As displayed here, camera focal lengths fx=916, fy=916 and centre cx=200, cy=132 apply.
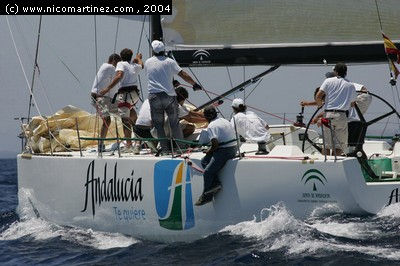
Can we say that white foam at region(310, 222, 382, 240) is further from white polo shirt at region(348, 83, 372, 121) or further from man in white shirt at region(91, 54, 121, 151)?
man in white shirt at region(91, 54, 121, 151)

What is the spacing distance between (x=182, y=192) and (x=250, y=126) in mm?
1034

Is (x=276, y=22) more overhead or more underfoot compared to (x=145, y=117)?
more overhead

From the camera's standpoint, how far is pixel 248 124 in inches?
377

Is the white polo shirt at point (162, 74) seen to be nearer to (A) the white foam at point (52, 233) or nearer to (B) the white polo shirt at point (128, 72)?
(B) the white polo shirt at point (128, 72)

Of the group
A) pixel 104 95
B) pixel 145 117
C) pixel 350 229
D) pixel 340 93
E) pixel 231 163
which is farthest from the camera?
pixel 104 95

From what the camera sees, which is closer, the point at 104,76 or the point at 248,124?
the point at 248,124

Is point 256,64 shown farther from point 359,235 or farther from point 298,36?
point 359,235

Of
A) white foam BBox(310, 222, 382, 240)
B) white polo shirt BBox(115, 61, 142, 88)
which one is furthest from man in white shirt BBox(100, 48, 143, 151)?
white foam BBox(310, 222, 382, 240)

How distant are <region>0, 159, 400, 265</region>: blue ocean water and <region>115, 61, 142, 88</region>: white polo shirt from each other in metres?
2.00

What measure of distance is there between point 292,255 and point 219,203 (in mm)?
A: 1220

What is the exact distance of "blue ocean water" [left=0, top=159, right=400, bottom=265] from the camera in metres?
7.89

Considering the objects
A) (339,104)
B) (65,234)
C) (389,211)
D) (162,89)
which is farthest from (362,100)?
(65,234)

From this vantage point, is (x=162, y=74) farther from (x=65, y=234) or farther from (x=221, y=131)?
(x=65, y=234)

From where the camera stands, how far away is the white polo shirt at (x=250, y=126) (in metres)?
9.52
